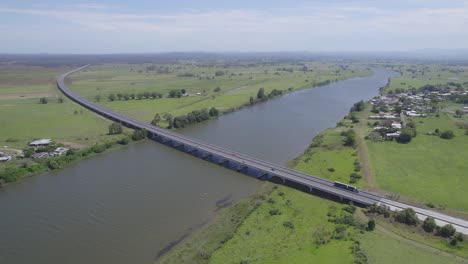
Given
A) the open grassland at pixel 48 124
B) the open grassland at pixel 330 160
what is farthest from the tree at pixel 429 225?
the open grassland at pixel 48 124

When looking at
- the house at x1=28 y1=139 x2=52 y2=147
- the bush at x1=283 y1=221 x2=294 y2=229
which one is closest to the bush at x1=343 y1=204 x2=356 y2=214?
the bush at x1=283 y1=221 x2=294 y2=229

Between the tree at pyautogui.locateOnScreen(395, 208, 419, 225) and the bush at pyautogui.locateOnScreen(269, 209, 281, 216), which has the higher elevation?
the tree at pyautogui.locateOnScreen(395, 208, 419, 225)

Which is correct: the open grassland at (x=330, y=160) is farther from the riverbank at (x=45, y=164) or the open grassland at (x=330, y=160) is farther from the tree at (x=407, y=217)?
the riverbank at (x=45, y=164)

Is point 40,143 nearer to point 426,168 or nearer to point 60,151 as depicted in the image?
point 60,151

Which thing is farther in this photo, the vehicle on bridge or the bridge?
the vehicle on bridge

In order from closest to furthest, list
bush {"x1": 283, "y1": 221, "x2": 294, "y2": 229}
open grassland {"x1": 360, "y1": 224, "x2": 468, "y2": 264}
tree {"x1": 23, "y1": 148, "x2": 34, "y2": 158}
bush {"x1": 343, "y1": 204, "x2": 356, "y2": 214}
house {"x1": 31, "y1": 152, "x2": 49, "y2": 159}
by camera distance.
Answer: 1. open grassland {"x1": 360, "y1": 224, "x2": 468, "y2": 264}
2. bush {"x1": 283, "y1": 221, "x2": 294, "y2": 229}
3. bush {"x1": 343, "y1": 204, "x2": 356, "y2": 214}
4. house {"x1": 31, "y1": 152, "x2": 49, "y2": 159}
5. tree {"x1": 23, "y1": 148, "x2": 34, "y2": 158}

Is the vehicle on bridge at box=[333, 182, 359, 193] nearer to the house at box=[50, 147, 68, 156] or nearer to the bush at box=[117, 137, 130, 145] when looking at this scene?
the bush at box=[117, 137, 130, 145]
